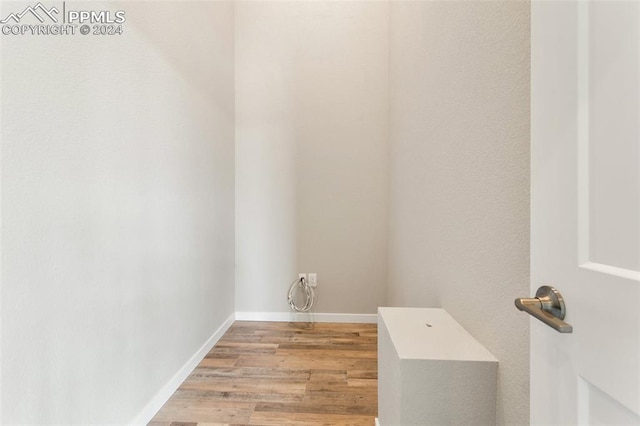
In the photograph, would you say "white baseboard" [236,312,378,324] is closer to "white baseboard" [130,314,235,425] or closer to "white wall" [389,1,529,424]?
"white baseboard" [130,314,235,425]

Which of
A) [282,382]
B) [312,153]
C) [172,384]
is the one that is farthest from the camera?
[312,153]

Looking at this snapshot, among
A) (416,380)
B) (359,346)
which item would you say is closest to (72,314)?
(416,380)

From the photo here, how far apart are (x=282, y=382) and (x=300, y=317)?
3.03 feet

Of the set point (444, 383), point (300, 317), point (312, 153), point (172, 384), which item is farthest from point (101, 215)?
point (300, 317)

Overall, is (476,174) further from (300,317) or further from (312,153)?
(300,317)

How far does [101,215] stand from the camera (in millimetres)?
1092

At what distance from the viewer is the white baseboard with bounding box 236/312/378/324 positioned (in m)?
2.62

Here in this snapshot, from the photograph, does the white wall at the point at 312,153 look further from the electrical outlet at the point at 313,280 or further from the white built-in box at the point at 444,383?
the white built-in box at the point at 444,383

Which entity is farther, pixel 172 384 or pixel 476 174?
pixel 172 384
